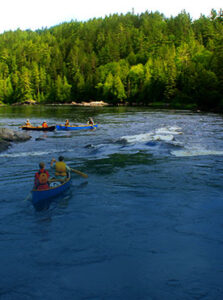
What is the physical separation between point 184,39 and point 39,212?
6377 inches

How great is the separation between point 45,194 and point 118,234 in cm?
436

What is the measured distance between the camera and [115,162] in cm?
2109

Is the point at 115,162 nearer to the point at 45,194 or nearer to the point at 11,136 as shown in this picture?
the point at 45,194

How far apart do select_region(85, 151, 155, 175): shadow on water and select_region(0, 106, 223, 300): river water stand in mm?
72

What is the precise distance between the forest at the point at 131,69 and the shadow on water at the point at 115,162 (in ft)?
173

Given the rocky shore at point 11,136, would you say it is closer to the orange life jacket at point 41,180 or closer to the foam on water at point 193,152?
the foam on water at point 193,152

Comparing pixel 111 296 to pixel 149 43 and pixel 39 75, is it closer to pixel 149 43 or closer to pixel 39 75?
pixel 39 75

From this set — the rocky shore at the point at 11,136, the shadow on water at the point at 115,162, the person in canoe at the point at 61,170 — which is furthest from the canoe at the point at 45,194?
the rocky shore at the point at 11,136

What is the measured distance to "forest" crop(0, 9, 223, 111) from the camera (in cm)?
8794

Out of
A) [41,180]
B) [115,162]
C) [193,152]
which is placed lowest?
[115,162]

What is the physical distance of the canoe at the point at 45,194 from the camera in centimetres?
1343

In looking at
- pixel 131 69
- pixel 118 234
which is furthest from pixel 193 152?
pixel 131 69

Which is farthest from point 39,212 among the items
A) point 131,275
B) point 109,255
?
point 131,275

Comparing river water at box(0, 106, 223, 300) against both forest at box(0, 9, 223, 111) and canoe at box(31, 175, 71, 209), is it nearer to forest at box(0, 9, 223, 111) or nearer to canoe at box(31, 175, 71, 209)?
canoe at box(31, 175, 71, 209)
